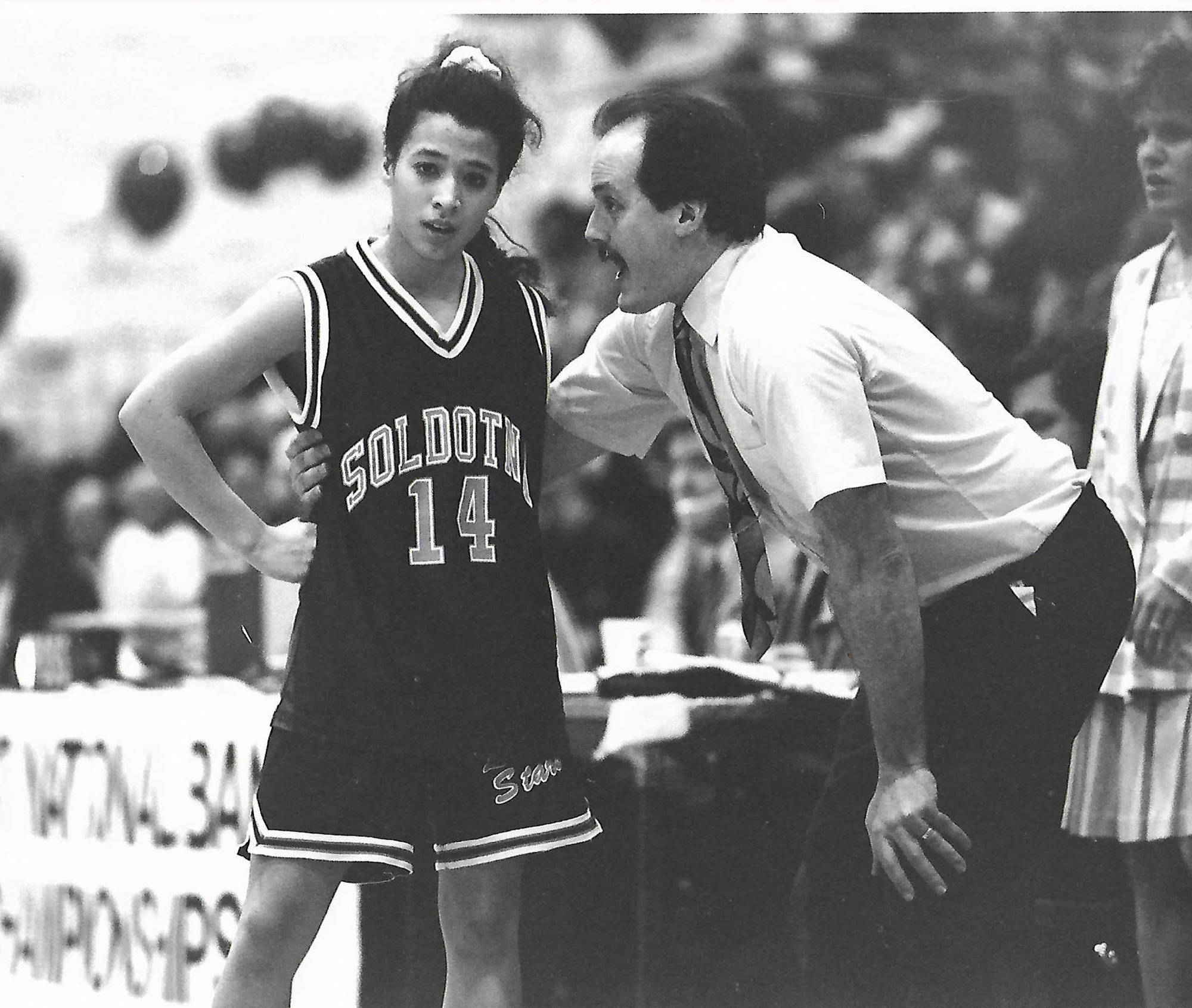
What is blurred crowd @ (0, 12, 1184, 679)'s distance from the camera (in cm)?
254

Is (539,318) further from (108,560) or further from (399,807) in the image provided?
(108,560)

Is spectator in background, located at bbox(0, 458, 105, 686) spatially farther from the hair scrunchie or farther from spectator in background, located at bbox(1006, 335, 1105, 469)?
spectator in background, located at bbox(1006, 335, 1105, 469)

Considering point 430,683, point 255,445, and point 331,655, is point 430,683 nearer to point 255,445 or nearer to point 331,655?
point 331,655

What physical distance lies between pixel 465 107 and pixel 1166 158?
128 centimetres

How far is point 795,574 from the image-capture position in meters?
2.58

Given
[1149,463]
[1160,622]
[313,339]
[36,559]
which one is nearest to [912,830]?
[1160,622]

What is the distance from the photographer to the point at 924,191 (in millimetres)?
2539

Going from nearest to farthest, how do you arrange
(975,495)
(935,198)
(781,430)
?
(781,430), (975,495), (935,198)

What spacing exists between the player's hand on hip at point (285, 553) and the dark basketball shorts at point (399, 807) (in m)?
0.25

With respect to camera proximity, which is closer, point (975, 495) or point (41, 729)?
point (975, 495)

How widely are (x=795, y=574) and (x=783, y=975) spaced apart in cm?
72

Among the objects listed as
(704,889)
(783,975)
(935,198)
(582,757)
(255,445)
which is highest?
(935,198)

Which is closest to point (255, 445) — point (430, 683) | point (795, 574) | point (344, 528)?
point (344, 528)

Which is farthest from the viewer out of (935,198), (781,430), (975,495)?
(935,198)
